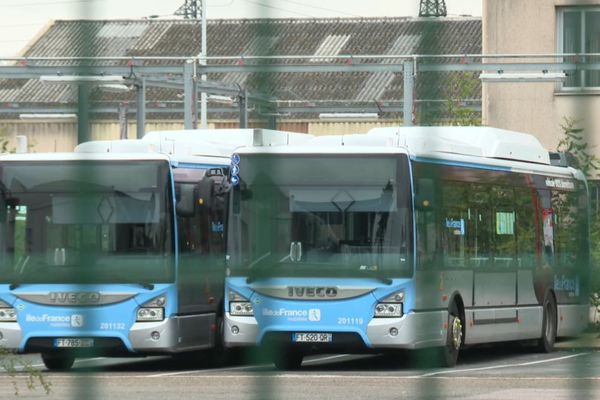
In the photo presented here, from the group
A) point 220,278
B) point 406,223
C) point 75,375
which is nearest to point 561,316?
point 220,278

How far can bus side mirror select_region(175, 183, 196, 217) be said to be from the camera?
13.5 metres

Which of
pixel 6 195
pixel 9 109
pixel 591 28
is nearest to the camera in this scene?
pixel 591 28

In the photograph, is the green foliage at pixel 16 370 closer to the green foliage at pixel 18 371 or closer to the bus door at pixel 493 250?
the green foliage at pixel 18 371

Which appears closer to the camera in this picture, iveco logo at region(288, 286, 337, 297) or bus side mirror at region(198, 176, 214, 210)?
iveco logo at region(288, 286, 337, 297)

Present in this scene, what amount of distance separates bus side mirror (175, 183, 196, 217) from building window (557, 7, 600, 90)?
34.5 ft

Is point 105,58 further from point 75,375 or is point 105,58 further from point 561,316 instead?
point 561,316

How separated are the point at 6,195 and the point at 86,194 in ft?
30.0

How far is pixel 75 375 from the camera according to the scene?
3.23 meters

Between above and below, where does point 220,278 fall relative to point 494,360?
above

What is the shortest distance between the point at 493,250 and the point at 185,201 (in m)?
8.43

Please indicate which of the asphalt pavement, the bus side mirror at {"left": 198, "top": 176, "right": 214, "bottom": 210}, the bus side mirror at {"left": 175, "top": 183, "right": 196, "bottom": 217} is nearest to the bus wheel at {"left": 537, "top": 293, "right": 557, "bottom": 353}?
the asphalt pavement

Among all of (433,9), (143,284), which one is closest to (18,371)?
(143,284)

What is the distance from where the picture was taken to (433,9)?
2770mm

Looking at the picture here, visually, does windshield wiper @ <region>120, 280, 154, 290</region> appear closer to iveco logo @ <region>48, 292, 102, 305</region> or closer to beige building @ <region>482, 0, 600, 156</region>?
iveco logo @ <region>48, 292, 102, 305</region>
